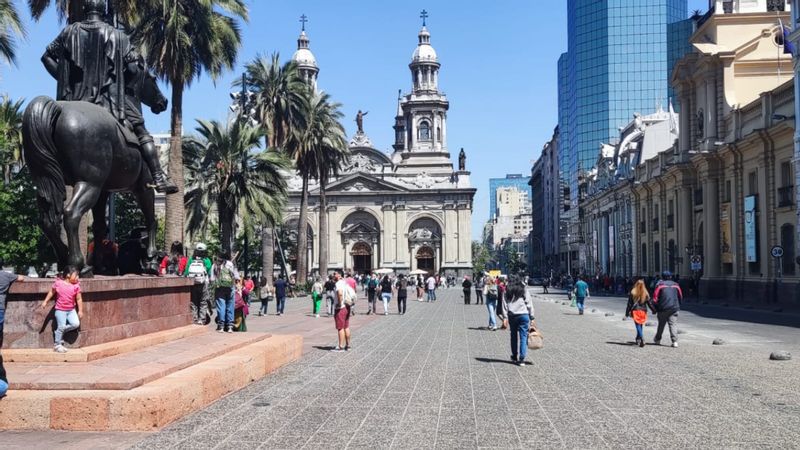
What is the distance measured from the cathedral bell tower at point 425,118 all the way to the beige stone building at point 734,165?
4645cm

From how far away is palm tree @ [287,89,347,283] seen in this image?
4462 centimetres

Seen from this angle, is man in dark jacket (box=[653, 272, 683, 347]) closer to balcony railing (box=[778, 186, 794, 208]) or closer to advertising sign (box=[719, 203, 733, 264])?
balcony railing (box=[778, 186, 794, 208])

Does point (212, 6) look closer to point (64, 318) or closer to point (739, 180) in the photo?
point (64, 318)

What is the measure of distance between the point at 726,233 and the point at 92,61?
122 ft

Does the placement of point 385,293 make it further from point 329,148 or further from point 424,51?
point 424,51

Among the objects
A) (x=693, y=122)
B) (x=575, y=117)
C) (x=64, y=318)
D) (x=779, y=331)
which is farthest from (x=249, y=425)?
(x=575, y=117)

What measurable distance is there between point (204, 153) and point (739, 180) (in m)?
25.1

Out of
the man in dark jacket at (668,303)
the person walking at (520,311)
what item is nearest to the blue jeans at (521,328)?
the person walking at (520,311)

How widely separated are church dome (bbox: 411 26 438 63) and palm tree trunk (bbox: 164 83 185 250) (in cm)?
7531

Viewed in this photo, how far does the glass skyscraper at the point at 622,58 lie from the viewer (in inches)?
3999

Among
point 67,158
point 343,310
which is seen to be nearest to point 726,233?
point 343,310

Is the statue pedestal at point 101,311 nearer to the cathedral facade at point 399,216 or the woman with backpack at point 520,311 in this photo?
the woman with backpack at point 520,311

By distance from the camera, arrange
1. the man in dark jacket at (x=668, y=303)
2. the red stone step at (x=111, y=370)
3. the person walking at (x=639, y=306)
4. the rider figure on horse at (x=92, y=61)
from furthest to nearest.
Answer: the person walking at (x=639, y=306)
the man in dark jacket at (x=668, y=303)
the rider figure on horse at (x=92, y=61)
the red stone step at (x=111, y=370)

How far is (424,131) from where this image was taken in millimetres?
100188
